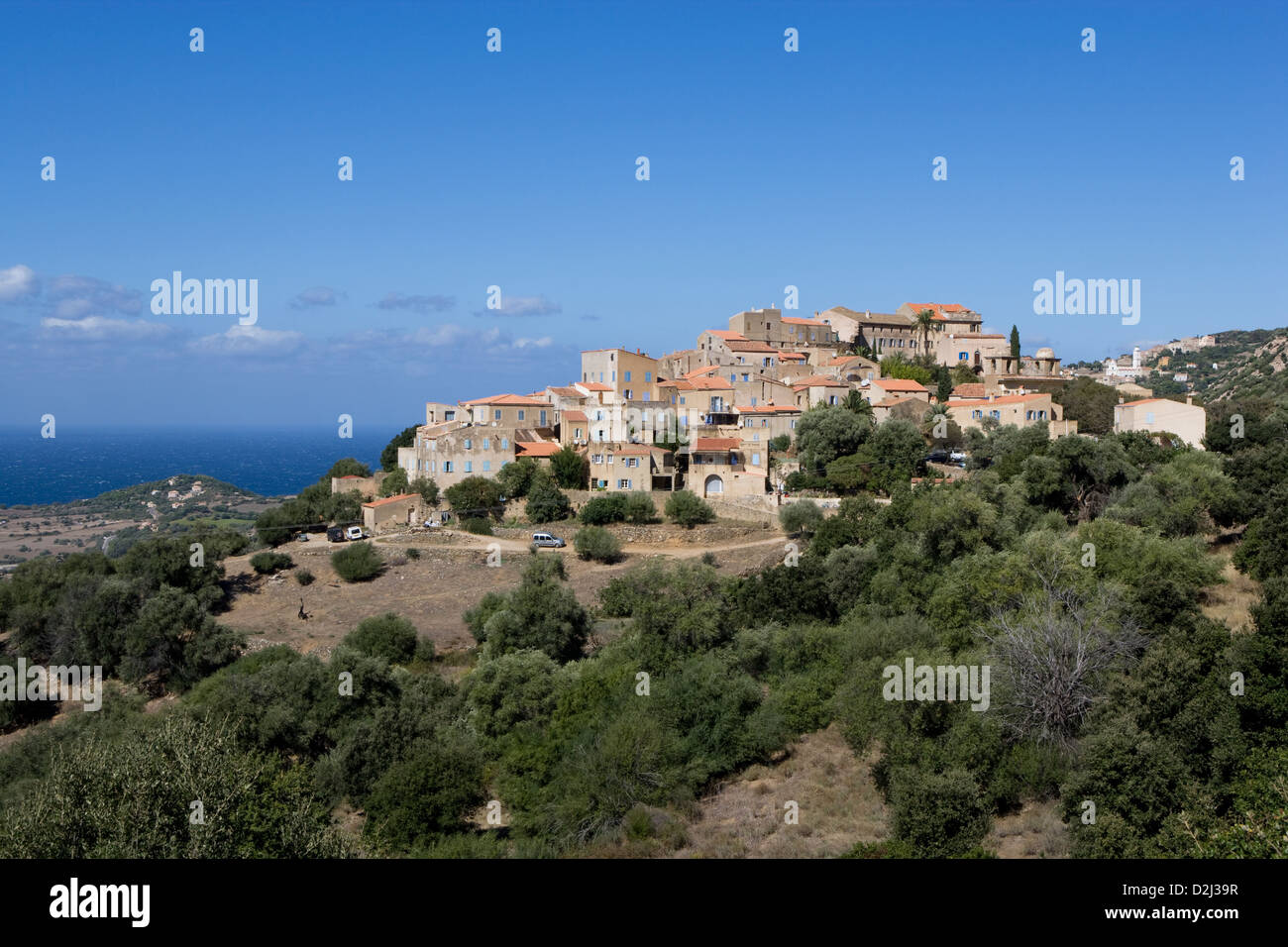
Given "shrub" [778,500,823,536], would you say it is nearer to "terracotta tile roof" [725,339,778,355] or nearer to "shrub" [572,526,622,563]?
"shrub" [572,526,622,563]

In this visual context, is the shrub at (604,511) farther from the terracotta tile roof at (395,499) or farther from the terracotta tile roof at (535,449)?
the terracotta tile roof at (395,499)

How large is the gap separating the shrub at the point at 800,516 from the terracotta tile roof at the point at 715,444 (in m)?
5.12

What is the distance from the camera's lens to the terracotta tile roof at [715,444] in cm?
4181

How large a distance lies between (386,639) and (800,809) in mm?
14821

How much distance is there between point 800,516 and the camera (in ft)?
123

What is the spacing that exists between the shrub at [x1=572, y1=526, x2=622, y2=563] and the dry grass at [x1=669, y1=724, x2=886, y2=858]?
17.2 metres

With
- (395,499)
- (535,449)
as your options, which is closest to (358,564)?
(395,499)

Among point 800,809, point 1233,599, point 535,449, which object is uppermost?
point 535,449

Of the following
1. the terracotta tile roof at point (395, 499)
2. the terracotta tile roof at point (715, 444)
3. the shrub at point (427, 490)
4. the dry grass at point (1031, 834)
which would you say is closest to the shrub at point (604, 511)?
the terracotta tile roof at point (715, 444)

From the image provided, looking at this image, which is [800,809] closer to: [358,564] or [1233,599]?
[1233,599]

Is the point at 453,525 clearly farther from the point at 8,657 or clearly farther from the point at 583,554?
the point at 8,657

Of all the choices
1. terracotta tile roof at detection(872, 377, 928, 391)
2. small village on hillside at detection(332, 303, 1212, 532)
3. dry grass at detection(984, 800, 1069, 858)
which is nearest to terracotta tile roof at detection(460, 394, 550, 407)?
small village on hillside at detection(332, 303, 1212, 532)

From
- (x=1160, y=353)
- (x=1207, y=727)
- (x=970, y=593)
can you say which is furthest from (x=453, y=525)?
(x=1160, y=353)
